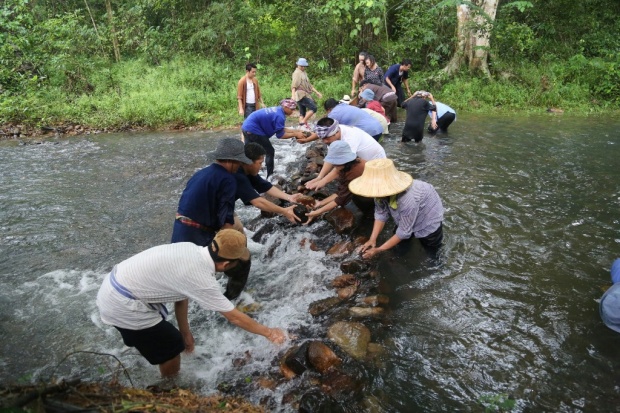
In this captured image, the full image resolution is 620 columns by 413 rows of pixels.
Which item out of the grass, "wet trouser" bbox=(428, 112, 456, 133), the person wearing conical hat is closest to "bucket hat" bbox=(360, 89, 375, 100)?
"wet trouser" bbox=(428, 112, 456, 133)

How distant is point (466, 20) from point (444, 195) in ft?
35.0

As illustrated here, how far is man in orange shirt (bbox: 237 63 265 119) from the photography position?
985 cm

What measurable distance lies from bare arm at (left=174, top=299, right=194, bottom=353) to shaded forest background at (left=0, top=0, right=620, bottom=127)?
10.2 metres

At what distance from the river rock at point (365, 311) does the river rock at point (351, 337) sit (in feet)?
0.83

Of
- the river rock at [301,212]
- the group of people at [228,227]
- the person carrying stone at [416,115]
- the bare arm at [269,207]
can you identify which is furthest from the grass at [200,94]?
the bare arm at [269,207]

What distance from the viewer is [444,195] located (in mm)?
7254

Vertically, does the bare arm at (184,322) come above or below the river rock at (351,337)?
above

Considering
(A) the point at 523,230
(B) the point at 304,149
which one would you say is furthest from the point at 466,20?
(A) the point at 523,230

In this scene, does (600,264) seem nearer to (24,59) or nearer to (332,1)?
(332,1)

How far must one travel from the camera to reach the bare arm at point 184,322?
3752mm

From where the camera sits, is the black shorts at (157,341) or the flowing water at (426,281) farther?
the flowing water at (426,281)

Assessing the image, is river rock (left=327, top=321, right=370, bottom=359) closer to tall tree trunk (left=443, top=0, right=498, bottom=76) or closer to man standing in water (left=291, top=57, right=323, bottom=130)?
man standing in water (left=291, top=57, right=323, bottom=130)

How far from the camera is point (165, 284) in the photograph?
311 cm

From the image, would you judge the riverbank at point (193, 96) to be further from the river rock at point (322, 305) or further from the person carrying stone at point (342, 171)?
the river rock at point (322, 305)
